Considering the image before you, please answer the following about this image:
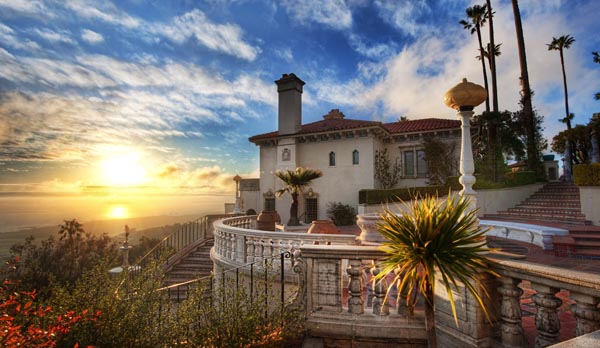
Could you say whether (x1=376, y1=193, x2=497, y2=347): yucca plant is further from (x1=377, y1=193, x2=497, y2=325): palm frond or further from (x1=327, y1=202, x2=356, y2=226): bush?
(x1=327, y1=202, x2=356, y2=226): bush

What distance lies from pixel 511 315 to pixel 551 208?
50.1 feet

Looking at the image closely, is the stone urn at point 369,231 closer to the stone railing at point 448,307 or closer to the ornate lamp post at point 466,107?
the stone railing at point 448,307

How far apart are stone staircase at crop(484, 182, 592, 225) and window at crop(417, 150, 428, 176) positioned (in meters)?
5.78

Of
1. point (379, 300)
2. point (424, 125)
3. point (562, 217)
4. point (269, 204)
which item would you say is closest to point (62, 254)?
point (269, 204)

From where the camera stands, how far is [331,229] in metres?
8.30

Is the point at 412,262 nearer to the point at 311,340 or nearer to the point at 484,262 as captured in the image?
the point at 484,262

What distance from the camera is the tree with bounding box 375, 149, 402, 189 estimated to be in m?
21.1

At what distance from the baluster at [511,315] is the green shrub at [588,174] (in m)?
12.0

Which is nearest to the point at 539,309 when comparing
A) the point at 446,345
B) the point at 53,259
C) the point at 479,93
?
the point at 446,345

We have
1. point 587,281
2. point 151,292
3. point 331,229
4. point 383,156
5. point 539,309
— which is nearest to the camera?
point 587,281

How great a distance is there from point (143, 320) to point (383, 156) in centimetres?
1994

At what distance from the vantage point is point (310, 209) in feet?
73.7

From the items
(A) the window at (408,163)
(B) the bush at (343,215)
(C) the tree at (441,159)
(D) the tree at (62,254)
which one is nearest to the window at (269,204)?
(B) the bush at (343,215)

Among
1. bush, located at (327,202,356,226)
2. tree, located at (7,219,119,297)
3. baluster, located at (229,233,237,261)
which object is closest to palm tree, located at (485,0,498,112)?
bush, located at (327,202,356,226)
